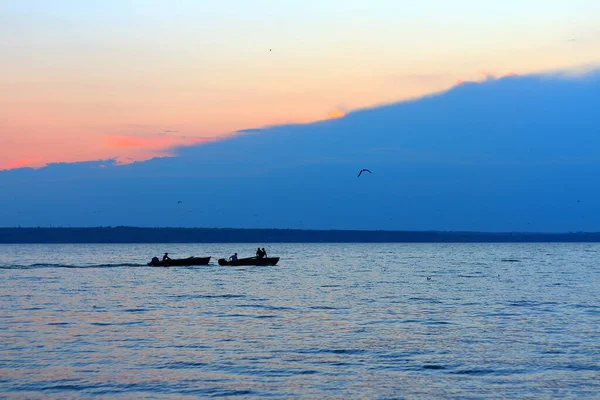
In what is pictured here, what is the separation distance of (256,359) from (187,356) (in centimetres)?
297

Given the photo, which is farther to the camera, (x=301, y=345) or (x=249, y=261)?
(x=249, y=261)

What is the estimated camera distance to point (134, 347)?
34.0 metres

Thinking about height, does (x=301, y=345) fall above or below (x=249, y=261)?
below

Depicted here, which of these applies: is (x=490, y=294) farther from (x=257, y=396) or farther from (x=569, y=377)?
(x=257, y=396)

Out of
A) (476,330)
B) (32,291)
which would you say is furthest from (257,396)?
(32,291)

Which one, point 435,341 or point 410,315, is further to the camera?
point 410,315

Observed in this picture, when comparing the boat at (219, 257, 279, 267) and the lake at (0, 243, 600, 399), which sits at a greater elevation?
the boat at (219, 257, 279, 267)

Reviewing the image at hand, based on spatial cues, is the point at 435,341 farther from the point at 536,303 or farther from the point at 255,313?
the point at 536,303

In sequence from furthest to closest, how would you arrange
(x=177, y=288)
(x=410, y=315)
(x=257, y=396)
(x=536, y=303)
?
(x=177, y=288)
(x=536, y=303)
(x=410, y=315)
(x=257, y=396)

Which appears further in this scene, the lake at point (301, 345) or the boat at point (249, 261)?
the boat at point (249, 261)

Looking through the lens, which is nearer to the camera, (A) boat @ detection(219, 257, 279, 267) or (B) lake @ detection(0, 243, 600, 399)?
(B) lake @ detection(0, 243, 600, 399)

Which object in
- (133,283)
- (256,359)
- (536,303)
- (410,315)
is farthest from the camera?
(133,283)

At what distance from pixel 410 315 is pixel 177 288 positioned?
31157 millimetres

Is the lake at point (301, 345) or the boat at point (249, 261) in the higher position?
the boat at point (249, 261)
